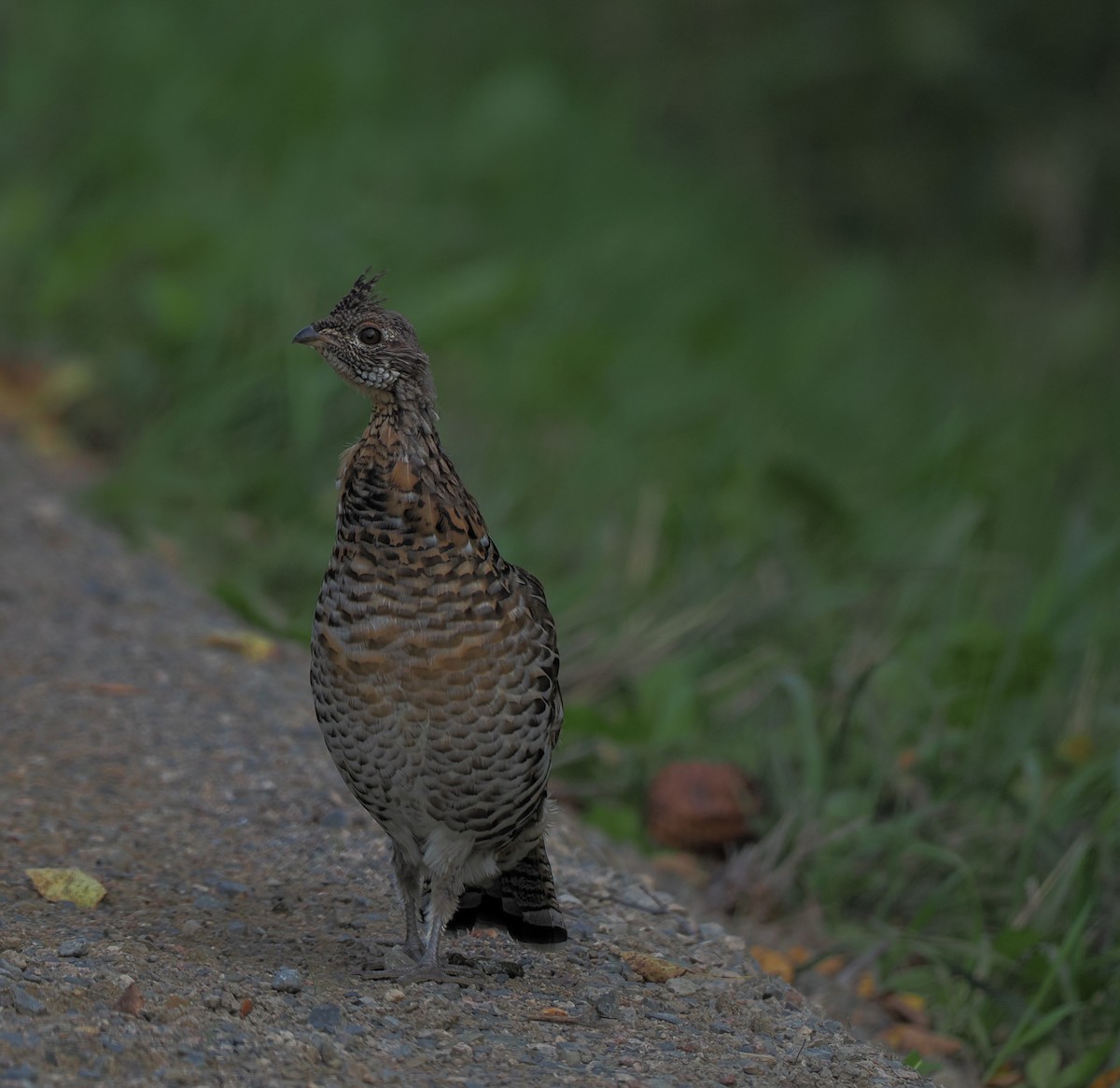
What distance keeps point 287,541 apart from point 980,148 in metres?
6.92

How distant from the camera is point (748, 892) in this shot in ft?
14.6

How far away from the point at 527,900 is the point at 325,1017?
633mm

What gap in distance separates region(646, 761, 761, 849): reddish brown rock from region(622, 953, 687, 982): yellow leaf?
1018mm

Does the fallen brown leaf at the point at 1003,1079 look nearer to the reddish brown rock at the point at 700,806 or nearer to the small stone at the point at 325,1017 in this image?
the reddish brown rock at the point at 700,806

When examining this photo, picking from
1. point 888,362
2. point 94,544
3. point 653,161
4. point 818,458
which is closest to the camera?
point 94,544

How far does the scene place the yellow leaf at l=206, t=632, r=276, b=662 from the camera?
16.0 feet

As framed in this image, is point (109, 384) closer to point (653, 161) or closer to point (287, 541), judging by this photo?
point (287, 541)

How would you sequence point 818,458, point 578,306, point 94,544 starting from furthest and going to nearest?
point 578,306, point 818,458, point 94,544

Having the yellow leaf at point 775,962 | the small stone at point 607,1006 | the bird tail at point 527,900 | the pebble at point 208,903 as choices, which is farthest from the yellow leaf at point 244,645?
the small stone at point 607,1006

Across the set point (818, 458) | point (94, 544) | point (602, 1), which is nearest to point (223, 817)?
point (94, 544)

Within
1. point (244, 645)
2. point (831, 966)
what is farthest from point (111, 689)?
point (831, 966)

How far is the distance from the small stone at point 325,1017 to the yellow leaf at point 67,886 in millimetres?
651

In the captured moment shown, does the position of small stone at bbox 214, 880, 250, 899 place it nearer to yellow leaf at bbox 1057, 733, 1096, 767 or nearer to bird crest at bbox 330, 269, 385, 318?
bird crest at bbox 330, 269, 385, 318

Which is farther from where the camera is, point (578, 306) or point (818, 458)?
point (578, 306)
